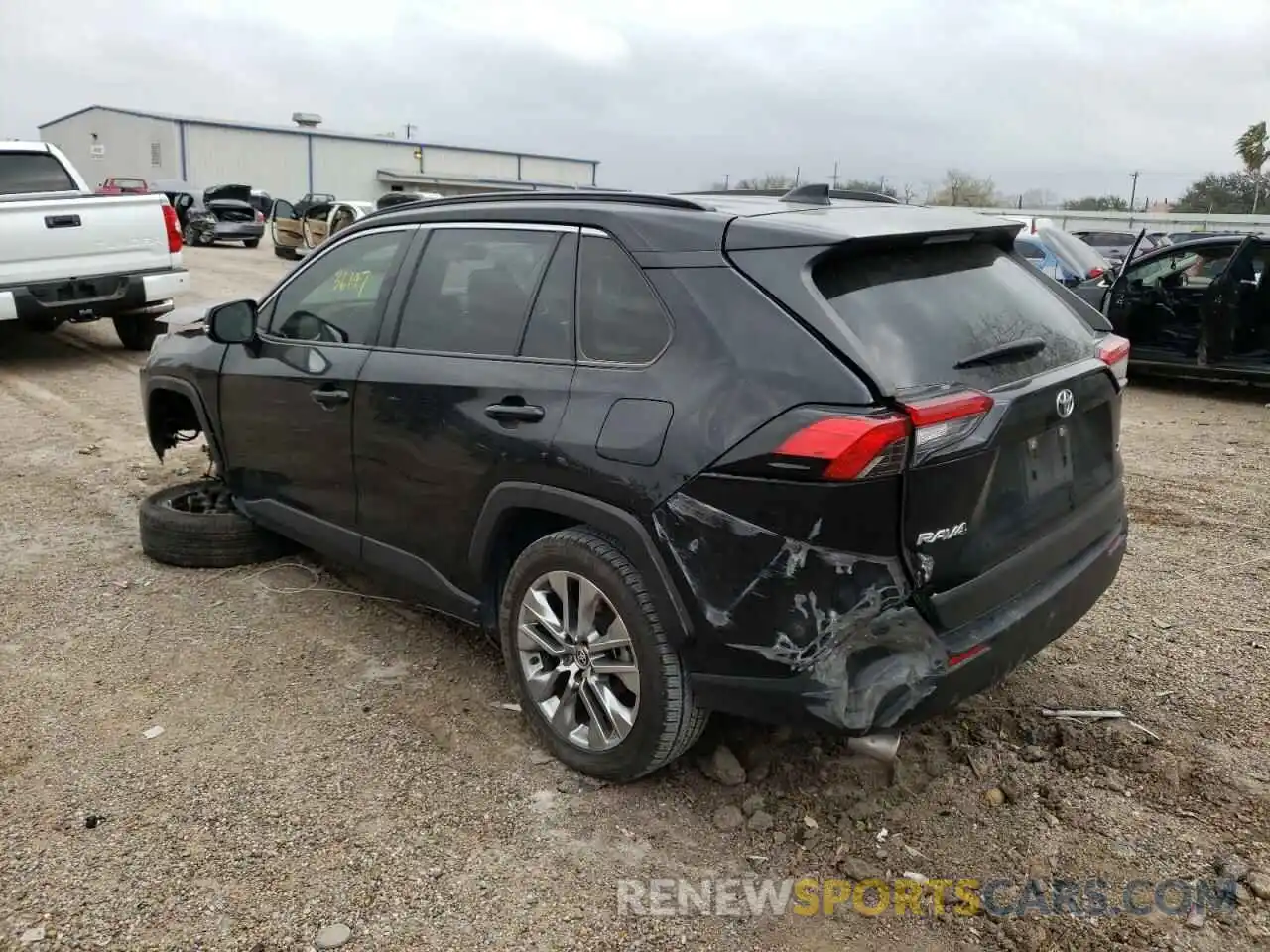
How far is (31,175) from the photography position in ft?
32.4

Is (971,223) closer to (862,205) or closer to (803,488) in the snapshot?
(862,205)

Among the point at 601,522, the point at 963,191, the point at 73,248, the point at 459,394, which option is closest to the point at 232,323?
the point at 459,394

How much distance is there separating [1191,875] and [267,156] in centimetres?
5552

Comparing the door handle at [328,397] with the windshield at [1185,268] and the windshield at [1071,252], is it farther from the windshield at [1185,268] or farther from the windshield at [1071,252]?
the windshield at [1071,252]

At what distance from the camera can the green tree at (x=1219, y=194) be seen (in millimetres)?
39719

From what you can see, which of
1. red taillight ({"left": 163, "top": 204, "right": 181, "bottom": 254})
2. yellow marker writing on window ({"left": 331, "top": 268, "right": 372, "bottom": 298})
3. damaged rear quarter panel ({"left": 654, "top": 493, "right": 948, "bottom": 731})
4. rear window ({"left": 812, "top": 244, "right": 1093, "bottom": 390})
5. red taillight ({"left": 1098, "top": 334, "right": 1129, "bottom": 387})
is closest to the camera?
damaged rear quarter panel ({"left": 654, "top": 493, "right": 948, "bottom": 731})

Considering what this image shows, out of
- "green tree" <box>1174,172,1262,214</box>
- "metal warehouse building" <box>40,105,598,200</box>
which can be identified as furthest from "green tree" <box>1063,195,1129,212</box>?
"metal warehouse building" <box>40,105,598,200</box>

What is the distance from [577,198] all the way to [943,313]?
1.23 metres

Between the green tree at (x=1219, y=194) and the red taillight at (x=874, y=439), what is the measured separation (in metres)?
43.7

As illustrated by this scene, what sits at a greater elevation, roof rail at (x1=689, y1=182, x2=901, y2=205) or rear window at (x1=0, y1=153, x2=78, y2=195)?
rear window at (x1=0, y1=153, x2=78, y2=195)

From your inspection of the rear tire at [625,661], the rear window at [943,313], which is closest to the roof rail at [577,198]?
the rear window at [943,313]

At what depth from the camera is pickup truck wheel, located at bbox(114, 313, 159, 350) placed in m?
10.5

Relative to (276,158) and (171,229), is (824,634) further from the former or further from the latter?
(276,158)

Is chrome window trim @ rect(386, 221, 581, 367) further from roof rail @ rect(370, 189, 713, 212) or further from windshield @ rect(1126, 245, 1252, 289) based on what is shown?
windshield @ rect(1126, 245, 1252, 289)
